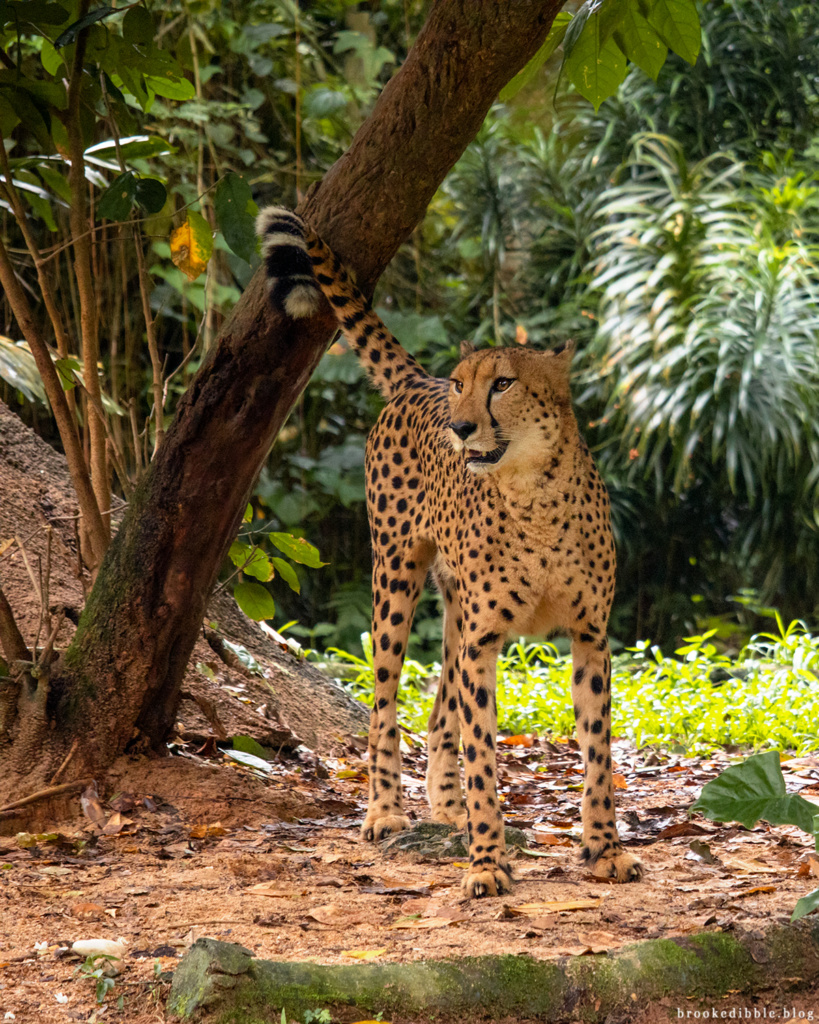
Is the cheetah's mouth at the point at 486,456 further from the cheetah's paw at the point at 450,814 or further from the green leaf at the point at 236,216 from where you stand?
the cheetah's paw at the point at 450,814

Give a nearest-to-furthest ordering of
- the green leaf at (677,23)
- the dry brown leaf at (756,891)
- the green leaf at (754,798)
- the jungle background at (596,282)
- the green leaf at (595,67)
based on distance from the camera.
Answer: the green leaf at (754,798), the dry brown leaf at (756,891), the green leaf at (677,23), the green leaf at (595,67), the jungle background at (596,282)

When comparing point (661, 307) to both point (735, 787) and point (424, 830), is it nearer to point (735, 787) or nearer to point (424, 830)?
point (424, 830)

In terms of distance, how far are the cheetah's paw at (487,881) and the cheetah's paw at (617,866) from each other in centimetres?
30

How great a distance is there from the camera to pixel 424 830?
3.78 m

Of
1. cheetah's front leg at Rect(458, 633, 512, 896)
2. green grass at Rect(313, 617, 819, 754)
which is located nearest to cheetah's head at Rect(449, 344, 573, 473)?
cheetah's front leg at Rect(458, 633, 512, 896)

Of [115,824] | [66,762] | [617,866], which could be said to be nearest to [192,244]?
[66,762]

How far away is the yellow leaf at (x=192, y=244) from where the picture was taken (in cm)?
405

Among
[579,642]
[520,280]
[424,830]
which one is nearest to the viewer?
[579,642]

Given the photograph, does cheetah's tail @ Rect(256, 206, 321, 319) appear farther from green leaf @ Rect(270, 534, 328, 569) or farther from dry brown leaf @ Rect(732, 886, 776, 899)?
dry brown leaf @ Rect(732, 886, 776, 899)

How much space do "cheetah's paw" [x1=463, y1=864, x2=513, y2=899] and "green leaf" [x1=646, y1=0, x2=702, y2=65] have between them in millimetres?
2272

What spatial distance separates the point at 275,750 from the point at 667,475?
5.38 m

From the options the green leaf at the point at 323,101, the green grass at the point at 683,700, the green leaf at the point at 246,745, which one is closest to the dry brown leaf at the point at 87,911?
the green leaf at the point at 246,745

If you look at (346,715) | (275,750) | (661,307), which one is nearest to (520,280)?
(661,307)

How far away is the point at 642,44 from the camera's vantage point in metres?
3.15
